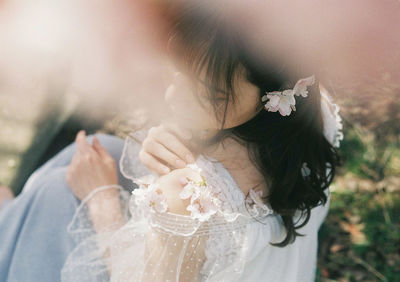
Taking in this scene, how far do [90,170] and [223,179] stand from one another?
0.60 m

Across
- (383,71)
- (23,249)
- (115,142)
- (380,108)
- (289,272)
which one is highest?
(383,71)

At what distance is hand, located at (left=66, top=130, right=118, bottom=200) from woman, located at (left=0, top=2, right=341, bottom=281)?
15cm

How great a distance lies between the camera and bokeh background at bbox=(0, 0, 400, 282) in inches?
62.2

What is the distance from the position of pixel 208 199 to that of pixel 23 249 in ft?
2.42

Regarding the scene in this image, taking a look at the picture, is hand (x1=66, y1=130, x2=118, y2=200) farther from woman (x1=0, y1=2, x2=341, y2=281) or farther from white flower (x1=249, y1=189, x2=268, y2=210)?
white flower (x1=249, y1=189, x2=268, y2=210)

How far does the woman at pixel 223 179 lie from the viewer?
0.82 meters

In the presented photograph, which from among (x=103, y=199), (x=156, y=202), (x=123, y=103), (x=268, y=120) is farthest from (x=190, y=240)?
(x=123, y=103)

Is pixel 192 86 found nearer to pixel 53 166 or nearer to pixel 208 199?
pixel 208 199

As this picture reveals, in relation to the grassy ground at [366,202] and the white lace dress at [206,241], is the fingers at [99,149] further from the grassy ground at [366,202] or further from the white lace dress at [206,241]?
the grassy ground at [366,202]

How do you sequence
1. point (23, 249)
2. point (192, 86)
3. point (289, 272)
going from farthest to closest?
point (23, 249)
point (289, 272)
point (192, 86)

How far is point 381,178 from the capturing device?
2.01 meters

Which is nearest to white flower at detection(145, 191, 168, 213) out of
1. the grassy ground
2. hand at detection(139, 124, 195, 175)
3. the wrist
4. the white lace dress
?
the white lace dress

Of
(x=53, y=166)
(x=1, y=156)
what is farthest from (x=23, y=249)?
(x=1, y=156)

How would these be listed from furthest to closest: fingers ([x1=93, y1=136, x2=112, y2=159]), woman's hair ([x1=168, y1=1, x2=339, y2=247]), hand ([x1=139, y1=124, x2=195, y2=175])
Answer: fingers ([x1=93, y1=136, x2=112, y2=159]), hand ([x1=139, y1=124, x2=195, y2=175]), woman's hair ([x1=168, y1=1, x2=339, y2=247])
